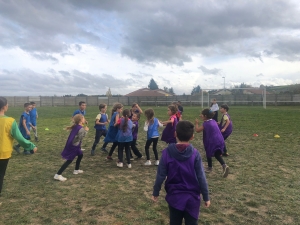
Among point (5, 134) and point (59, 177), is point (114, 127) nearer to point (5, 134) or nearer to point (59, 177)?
point (59, 177)

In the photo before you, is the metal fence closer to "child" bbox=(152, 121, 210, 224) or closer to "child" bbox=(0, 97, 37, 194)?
"child" bbox=(0, 97, 37, 194)

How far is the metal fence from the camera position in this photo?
41.4 metres

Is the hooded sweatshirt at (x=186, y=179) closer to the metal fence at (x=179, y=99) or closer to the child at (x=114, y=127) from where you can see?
the child at (x=114, y=127)

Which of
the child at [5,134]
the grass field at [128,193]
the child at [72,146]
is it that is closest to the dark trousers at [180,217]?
the grass field at [128,193]

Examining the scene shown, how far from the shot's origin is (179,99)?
165 feet

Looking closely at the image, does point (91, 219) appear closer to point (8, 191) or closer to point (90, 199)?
point (90, 199)

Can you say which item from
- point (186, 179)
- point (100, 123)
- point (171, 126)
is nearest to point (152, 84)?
point (100, 123)

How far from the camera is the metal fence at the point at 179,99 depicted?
41438 mm

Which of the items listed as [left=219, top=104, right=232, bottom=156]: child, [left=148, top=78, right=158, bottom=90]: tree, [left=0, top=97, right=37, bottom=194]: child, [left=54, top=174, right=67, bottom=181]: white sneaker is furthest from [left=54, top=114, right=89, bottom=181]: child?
[left=148, top=78, right=158, bottom=90]: tree

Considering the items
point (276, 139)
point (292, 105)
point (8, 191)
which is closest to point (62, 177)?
point (8, 191)

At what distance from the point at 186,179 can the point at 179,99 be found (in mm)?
47759

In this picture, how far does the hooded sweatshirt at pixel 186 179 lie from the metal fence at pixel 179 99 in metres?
39.5

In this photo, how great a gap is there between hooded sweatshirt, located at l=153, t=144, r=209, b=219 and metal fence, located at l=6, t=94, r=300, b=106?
39.5 meters

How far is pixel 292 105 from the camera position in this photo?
3994 cm
